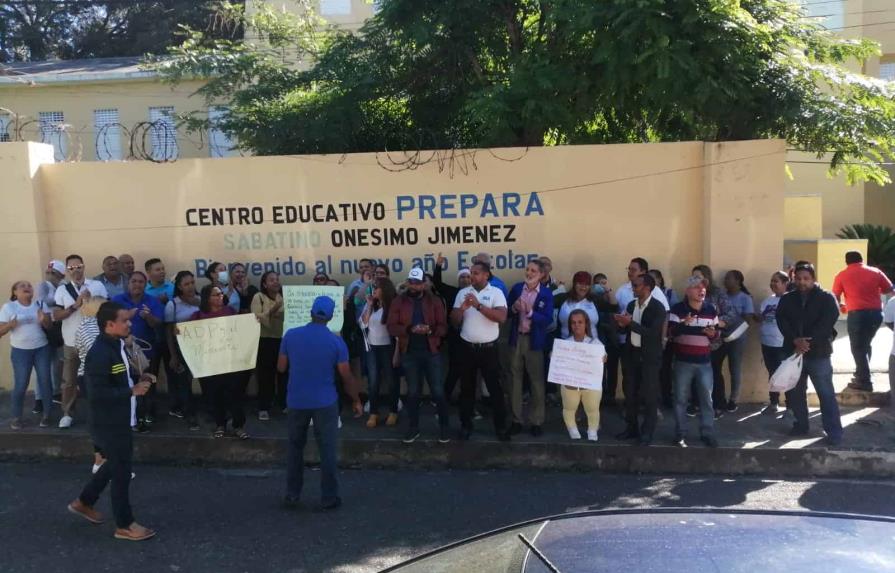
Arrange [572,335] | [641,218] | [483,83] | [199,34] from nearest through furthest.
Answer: [572,335], [641,218], [483,83], [199,34]

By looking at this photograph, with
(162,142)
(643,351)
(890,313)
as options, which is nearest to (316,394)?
(643,351)

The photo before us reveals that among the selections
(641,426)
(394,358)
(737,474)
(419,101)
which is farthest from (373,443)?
(419,101)

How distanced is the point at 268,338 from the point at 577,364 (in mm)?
3305

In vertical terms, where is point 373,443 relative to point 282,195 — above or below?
below

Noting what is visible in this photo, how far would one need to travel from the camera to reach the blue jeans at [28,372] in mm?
7664

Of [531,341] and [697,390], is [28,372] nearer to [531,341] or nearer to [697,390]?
[531,341]

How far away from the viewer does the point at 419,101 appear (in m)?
10.8

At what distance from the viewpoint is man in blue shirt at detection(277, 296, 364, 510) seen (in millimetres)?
5730

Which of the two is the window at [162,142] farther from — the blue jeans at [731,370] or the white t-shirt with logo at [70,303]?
the blue jeans at [731,370]

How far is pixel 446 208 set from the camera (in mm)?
8898

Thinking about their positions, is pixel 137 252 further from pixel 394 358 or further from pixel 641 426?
pixel 641 426

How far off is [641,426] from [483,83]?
5285mm

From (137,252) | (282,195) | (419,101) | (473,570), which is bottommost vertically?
(473,570)

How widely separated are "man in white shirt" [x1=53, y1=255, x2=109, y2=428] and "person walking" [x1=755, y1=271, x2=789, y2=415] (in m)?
7.03
